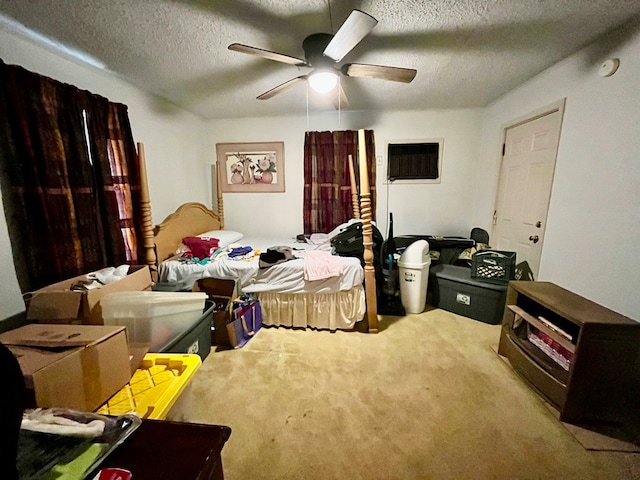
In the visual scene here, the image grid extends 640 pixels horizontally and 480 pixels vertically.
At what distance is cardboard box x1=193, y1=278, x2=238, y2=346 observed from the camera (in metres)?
2.26

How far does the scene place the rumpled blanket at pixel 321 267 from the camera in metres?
2.38

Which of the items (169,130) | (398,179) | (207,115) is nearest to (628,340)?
(398,179)

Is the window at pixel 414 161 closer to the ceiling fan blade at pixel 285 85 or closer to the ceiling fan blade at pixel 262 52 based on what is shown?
the ceiling fan blade at pixel 285 85

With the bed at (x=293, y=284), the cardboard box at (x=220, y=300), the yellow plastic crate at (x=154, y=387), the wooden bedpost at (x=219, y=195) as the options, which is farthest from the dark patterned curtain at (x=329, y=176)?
the yellow plastic crate at (x=154, y=387)

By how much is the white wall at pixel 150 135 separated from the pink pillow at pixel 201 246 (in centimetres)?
46

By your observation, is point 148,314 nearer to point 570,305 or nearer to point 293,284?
point 293,284

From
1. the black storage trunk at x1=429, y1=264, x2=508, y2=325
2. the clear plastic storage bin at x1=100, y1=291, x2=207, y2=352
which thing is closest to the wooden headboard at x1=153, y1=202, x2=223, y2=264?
the clear plastic storage bin at x1=100, y1=291, x2=207, y2=352

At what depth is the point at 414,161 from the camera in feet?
12.4

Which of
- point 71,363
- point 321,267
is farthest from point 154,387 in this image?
point 321,267

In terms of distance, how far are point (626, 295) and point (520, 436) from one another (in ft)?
3.77

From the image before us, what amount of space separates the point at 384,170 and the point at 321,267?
6.81ft

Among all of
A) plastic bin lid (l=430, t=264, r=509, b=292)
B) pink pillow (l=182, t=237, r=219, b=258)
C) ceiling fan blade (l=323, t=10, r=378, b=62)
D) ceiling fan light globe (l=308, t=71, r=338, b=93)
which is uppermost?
ceiling fan blade (l=323, t=10, r=378, b=62)

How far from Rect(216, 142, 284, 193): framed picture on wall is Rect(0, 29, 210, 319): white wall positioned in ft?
0.99

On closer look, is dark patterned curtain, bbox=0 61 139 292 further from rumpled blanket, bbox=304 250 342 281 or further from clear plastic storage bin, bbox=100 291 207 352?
rumpled blanket, bbox=304 250 342 281
